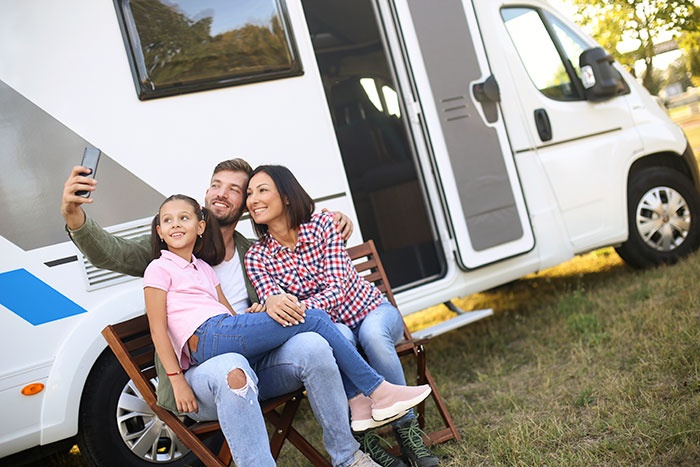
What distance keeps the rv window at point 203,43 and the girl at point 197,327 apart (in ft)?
2.92

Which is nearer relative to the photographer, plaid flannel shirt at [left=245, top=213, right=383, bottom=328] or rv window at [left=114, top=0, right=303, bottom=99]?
plaid flannel shirt at [left=245, top=213, right=383, bottom=328]

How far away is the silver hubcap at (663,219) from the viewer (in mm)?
4789

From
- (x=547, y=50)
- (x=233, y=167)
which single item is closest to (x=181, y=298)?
(x=233, y=167)

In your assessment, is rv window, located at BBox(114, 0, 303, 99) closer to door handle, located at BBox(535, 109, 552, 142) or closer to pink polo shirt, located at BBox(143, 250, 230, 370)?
pink polo shirt, located at BBox(143, 250, 230, 370)

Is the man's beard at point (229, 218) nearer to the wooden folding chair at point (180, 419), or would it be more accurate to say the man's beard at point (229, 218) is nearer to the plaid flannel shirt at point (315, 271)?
the plaid flannel shirt at point (315, 271)

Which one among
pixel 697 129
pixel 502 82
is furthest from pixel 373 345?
pixel 697 129

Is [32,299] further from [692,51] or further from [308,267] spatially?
[692,51]

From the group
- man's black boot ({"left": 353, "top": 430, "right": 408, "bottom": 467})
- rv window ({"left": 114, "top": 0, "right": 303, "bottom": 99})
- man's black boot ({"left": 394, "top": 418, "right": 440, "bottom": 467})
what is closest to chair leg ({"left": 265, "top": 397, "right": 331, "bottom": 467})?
man's black boot ({"left": 353, "top": 430, "right": 408, "bottom": 467})

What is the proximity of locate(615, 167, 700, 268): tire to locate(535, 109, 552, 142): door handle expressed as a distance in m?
0.78

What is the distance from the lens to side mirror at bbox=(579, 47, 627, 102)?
4.52 metres

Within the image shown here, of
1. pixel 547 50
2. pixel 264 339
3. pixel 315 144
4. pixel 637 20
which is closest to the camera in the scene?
pixel 264 339

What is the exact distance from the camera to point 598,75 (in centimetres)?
452

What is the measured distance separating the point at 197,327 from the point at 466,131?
2137 millimetres

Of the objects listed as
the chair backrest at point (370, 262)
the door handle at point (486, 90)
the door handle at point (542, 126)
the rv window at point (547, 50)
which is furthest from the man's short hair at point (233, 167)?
the rv window at point (547, 50)
